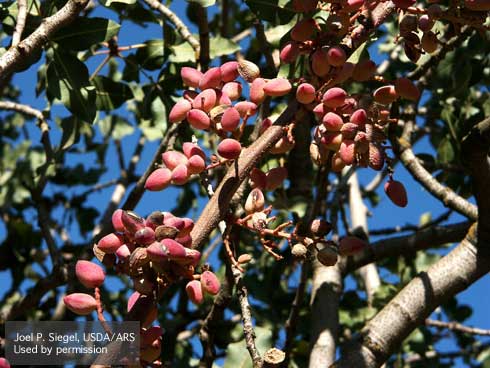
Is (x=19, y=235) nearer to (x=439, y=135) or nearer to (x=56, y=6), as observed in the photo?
(x=56, y=6)

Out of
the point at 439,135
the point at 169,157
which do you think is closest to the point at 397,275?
the point at 439,135

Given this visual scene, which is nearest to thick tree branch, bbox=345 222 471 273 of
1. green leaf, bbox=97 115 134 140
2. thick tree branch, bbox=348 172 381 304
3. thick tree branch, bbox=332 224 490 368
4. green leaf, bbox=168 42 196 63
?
thick tree branch, bbox=332 224 490 368

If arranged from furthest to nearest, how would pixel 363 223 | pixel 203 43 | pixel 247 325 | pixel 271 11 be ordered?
pixel 363 223
pixel 203 43
pixel 271 11
pixel 247 325

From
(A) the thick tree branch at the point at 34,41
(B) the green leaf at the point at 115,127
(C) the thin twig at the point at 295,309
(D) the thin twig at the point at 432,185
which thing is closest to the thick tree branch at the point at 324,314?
(C) the thin twig at the point at 295,309

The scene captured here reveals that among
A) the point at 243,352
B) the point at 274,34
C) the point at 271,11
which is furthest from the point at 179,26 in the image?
the point at 243,352

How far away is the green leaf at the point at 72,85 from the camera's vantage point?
4.86ft

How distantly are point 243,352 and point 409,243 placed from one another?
55 cm

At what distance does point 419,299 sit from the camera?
53.7 inches

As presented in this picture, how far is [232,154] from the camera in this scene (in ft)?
3.06

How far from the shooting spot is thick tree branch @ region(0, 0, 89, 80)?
1.12m

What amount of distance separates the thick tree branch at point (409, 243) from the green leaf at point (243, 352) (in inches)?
14.4

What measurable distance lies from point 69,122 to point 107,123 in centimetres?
133

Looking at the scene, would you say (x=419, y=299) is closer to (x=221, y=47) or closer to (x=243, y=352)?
(x=243, y=352)

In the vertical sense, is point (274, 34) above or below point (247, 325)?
A: above
